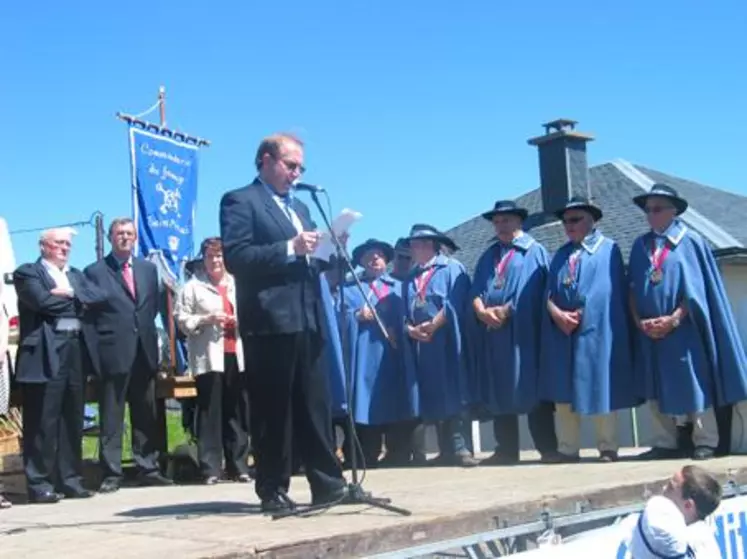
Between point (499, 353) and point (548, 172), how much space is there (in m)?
10.3

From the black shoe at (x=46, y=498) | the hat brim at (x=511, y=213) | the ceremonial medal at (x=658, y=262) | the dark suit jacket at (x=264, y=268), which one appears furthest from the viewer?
the hat brim at (x=511, y=213)

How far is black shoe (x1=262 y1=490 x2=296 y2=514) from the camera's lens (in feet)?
15.4

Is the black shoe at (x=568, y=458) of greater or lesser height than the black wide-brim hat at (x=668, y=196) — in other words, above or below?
below

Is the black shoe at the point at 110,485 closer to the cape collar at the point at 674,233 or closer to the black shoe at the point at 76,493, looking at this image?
the black shoe at the point at 76,493

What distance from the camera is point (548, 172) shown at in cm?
1719

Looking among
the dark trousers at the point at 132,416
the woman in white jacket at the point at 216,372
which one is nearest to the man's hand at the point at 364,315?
the woman in white jacket at the point at 216,372

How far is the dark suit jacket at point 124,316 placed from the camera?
269 inches

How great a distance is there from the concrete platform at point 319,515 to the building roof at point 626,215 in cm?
939

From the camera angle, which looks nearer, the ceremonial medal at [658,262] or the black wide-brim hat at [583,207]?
the ceremonial medal at [658,262]

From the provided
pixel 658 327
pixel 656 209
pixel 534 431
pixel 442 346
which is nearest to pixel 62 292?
pixel 442 346

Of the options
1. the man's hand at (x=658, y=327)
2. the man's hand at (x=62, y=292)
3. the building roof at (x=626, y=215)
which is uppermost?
the building roof at (x=626, y=215)

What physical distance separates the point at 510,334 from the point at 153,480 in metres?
2.72

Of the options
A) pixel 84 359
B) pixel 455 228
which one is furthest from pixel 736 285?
pixel 84 359

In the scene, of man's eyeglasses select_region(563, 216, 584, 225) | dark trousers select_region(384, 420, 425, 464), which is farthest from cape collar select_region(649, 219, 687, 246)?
dark trousers select_region(384, 420, 425, 464)
